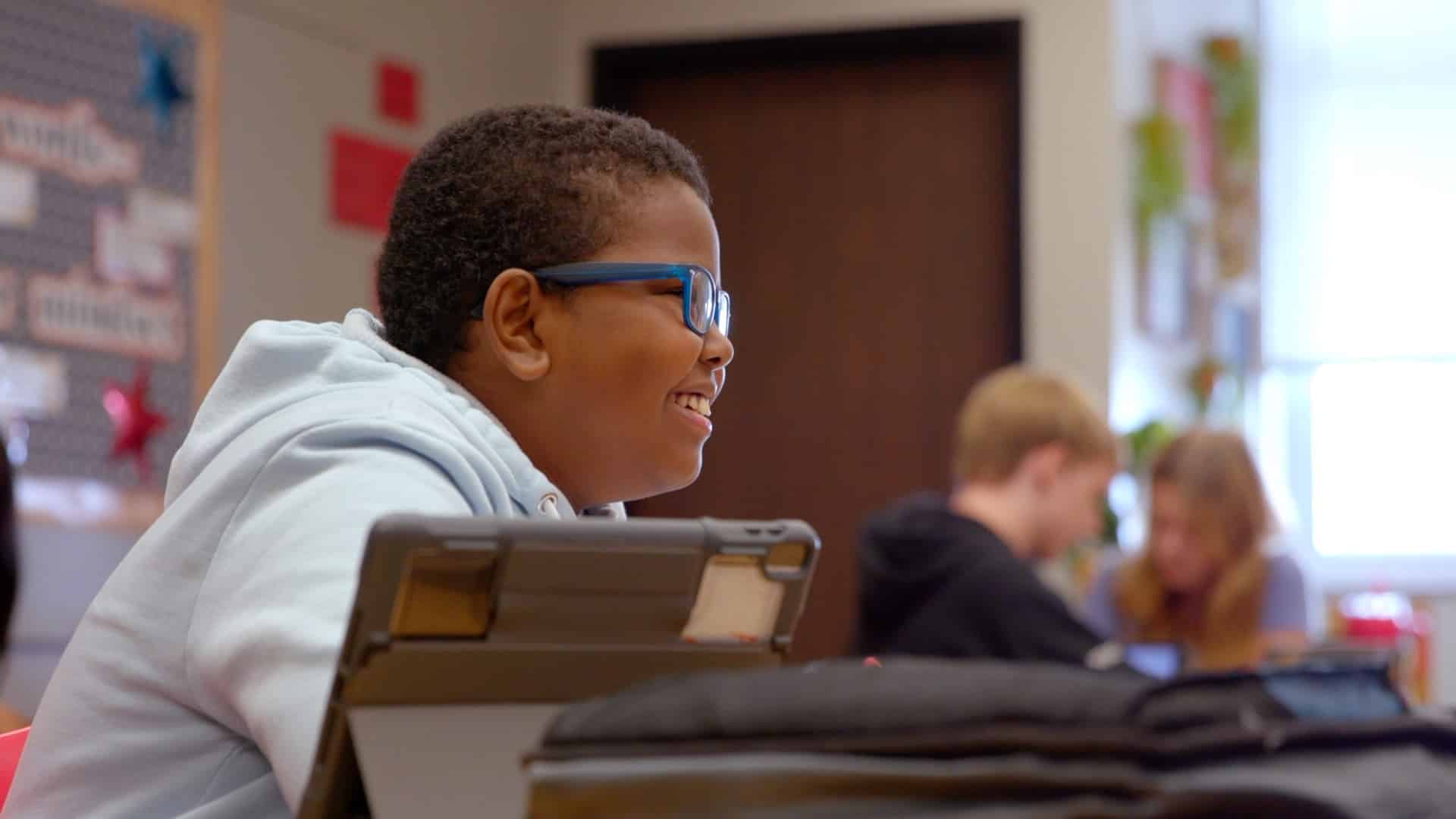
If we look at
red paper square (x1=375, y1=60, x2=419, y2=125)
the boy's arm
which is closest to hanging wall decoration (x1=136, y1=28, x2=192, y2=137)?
red paper square (x1=375, y1=60, x2=419, y2=125)

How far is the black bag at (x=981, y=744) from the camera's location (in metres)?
0.56

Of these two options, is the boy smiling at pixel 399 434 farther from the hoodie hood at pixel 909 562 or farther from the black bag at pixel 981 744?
the hoodie hood at pixel 909 562

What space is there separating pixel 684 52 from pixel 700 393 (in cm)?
374

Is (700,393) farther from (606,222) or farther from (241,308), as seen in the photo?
→ (241,308)

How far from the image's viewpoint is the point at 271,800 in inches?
38.2

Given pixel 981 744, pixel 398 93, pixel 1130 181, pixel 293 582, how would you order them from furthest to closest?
pixel 1130 181 → pixel 398 93 → pixel 293 582 → pixel 981 744

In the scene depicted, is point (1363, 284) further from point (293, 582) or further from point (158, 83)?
point (293, 582)

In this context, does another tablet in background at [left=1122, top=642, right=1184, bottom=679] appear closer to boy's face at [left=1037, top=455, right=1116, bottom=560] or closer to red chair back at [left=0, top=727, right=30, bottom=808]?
boy's face at [left=1037, top=455, right=1116, bottom=560]

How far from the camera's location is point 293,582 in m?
0.86

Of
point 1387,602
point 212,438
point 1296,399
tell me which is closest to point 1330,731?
point 212,438

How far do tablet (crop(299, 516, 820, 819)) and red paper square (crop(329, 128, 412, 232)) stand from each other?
3405mm

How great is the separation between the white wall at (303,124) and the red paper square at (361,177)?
2cm

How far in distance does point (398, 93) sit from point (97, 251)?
1090mm

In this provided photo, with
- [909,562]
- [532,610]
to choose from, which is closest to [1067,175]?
[909,562]
